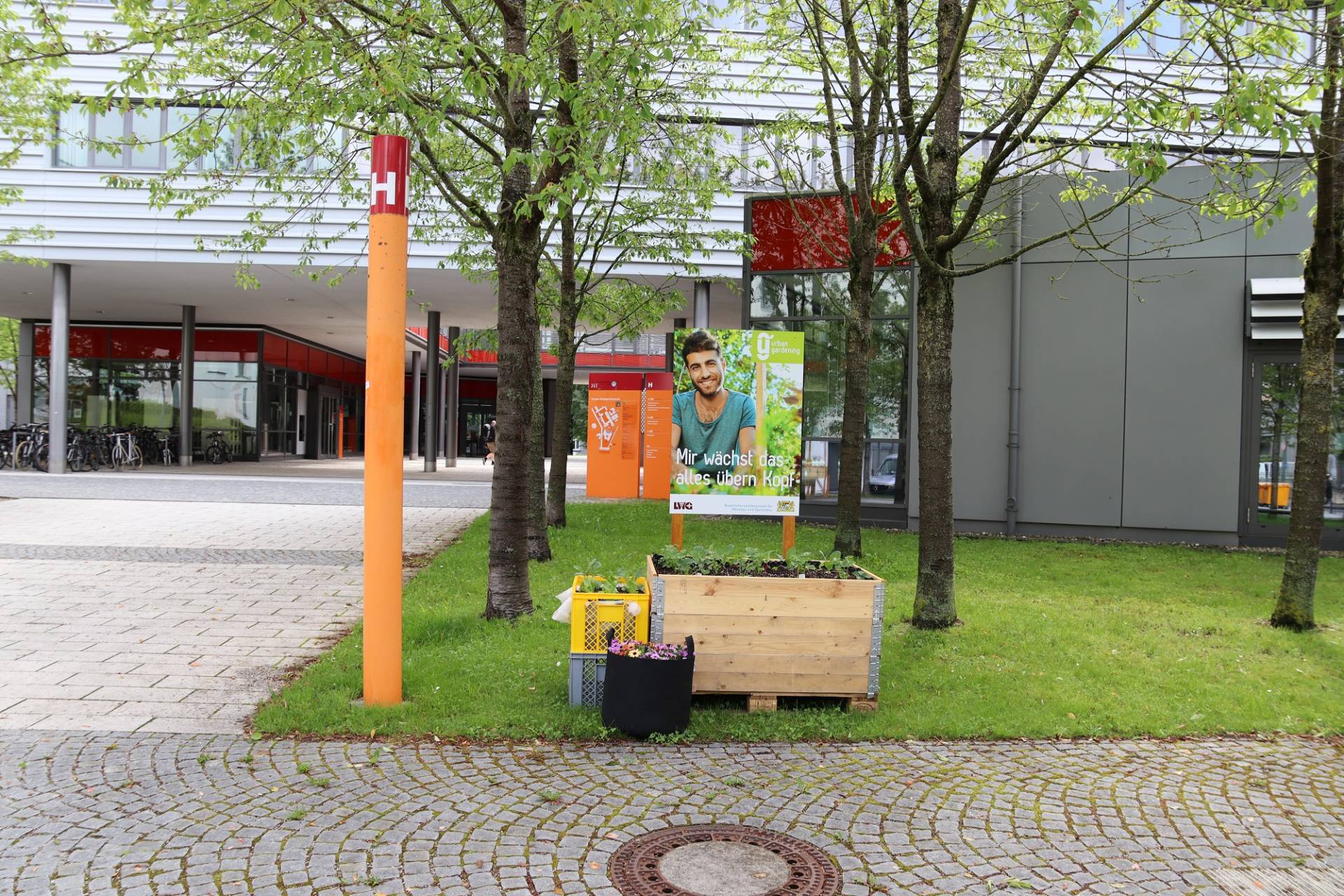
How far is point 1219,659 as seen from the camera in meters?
6.33

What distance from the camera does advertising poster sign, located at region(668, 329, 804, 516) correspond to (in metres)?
7.09

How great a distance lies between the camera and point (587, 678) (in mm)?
5094

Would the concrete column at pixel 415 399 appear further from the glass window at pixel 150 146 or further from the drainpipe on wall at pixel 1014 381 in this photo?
the drainpipe on wall at pixel 1014 381

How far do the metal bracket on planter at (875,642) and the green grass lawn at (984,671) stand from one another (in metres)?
0.17

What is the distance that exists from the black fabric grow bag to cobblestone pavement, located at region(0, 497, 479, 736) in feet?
6.69

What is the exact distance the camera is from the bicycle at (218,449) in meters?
27.5

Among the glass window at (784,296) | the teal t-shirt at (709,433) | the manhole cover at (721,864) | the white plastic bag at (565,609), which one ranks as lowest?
the manhole cover at (721,864)

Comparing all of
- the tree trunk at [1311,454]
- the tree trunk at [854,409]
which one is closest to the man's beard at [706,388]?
the tree trunk at [854,409]

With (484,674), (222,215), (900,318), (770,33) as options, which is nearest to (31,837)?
(484,674)

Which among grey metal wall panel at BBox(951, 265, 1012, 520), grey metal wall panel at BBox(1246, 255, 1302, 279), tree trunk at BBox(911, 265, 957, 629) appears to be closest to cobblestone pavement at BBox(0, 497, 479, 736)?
tree trunk at BBox(911, 265, 957, 629)

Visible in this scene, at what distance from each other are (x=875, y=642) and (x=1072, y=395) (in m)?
9.20

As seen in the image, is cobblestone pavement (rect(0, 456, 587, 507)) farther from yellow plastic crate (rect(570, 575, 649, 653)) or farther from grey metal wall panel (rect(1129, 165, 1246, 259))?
yellow plastic crate (rect(570, 575, 649, 653))

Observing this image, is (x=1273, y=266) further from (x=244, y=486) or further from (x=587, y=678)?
(x=244, y=486)

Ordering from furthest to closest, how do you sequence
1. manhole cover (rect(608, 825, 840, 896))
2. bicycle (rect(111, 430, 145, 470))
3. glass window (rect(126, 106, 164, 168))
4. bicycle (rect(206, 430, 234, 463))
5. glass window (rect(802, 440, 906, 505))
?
bicycle (rect(206, 430, 234, 463))
bicycle (rect(111, 430, 145, 470))
glass window (rect(126, 106, 164, 168))
glass window (rect(802, 440, 906, 505))
manhole cover (rect(608, 825, 840, 896))
